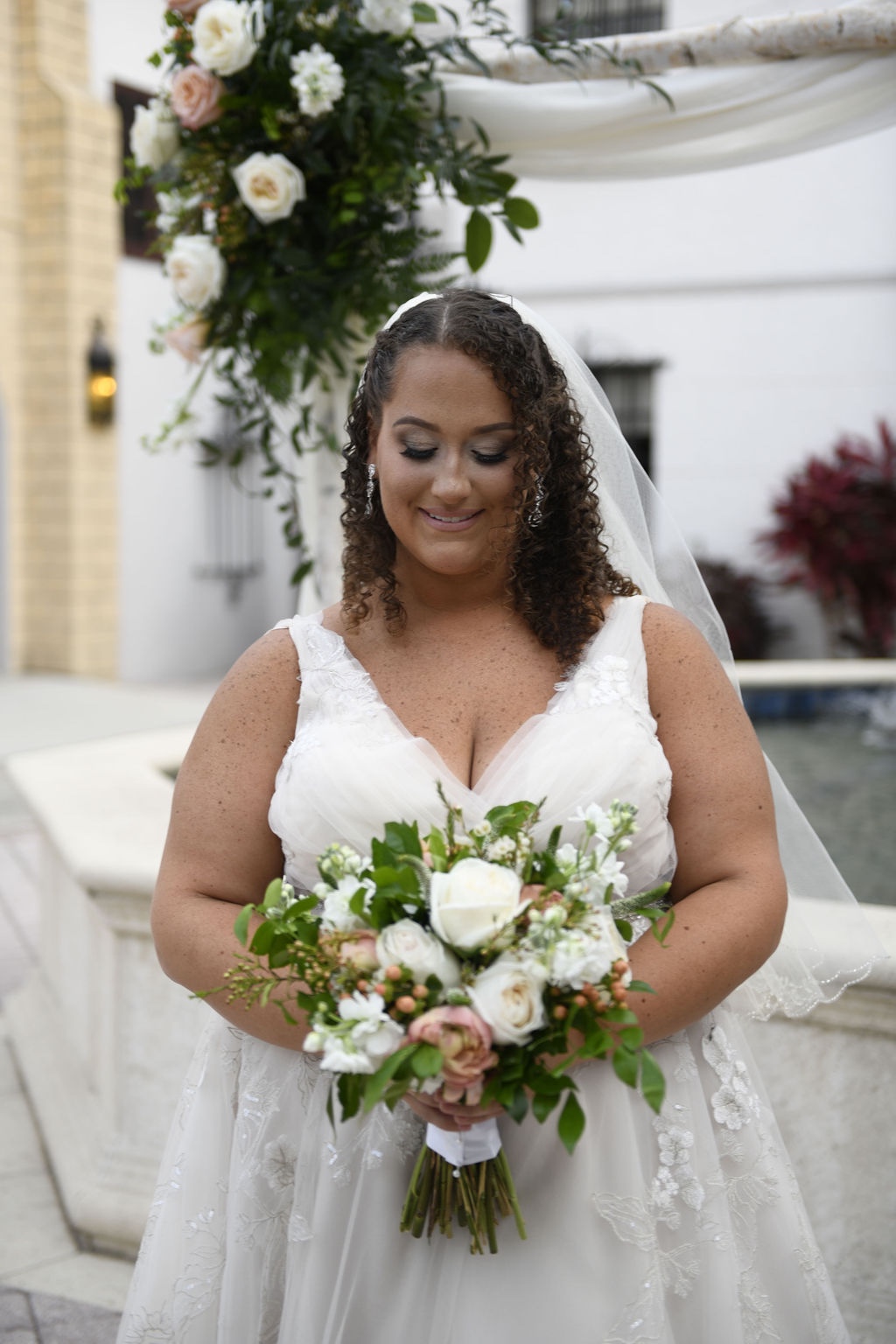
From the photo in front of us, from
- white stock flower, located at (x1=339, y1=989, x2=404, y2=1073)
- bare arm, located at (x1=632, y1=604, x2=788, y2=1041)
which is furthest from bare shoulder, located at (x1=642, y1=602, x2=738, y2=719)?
white stock flower, located at (x1=339, y1=989, x2=404, y2=1073)

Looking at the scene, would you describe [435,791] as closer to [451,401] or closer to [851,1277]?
[451,401]

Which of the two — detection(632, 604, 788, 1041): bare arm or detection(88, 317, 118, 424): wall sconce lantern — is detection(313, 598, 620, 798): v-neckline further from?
detection(88, 317, 118, 424): wall sconce lantern

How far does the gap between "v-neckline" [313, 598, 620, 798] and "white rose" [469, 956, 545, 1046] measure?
1.56 ft

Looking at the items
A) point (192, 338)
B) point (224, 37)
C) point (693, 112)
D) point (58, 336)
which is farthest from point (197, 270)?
point (58, 336)

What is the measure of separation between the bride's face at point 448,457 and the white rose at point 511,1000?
700 mm

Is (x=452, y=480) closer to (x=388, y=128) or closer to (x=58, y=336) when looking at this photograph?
(x=388, y=128)

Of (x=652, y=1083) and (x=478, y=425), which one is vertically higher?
(x=478, y=425)

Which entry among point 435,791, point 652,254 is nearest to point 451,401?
point 435,791

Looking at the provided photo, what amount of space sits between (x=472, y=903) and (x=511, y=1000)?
114 mm

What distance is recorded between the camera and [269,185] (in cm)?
288

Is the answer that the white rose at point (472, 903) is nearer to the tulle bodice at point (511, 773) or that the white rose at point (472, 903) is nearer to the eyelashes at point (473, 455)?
the tulle bodice at point (511, 773)

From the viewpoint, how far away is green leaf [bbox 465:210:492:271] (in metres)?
3.07

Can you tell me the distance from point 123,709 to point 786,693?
5.80m

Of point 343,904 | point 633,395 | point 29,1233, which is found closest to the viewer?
point 343,904
